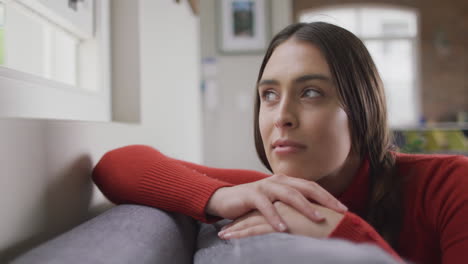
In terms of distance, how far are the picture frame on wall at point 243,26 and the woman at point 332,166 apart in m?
3.45

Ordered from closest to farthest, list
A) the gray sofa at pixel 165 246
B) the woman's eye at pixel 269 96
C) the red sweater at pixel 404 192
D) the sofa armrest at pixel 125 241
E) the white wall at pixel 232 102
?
the gray sofa at pixel 165 246 < the sofa armrest at pixel 125 241 < the red sweater at pixel 404 192 < the woman's eye at pixel 269 96 < the white wall at pixel 232 102

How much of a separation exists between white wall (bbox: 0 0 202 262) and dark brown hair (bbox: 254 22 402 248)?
537 millimetres

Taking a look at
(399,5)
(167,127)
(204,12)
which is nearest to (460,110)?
(399,5)

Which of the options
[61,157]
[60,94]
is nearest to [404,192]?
[61,157]

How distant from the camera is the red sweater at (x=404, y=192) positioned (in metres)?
0.71

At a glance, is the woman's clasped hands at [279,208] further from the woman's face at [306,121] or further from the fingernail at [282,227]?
the woman's face at [306,121]

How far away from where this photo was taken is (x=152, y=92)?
1.54 m

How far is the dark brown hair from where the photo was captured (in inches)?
30.7

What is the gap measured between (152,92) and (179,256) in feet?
3.27

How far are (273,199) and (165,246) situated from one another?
19cm

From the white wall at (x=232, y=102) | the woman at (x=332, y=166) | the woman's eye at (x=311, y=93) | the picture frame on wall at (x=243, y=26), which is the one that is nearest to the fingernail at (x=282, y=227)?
the woman at (x=332, y=166)

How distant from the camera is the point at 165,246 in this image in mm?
602

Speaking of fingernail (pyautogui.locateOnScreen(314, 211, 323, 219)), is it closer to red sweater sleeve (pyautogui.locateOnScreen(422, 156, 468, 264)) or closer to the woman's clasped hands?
the woman's clasped hands

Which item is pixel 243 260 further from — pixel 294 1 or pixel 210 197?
pixel 294 1
